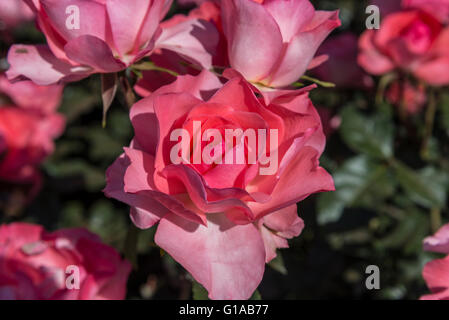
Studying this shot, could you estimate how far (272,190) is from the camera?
0.60 meters

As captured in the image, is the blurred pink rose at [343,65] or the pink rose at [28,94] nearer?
the blurred pink rose at [343,65]

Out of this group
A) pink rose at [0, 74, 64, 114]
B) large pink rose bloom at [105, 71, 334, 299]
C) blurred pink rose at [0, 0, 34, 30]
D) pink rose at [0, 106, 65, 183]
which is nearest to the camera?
large pink rose bloom at [105, 71, 334, 299]

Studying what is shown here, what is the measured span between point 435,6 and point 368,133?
1.09 feet

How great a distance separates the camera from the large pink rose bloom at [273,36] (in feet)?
2.08

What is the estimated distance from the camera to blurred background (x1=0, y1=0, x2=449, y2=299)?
3.67 ft

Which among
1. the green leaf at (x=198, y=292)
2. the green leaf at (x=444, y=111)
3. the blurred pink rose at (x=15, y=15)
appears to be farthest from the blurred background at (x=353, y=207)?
the green leaf at (x=198, y=292)

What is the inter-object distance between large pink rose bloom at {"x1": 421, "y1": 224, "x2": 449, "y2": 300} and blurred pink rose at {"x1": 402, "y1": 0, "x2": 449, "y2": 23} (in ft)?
1.77

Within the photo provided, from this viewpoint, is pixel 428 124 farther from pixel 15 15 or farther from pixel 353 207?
pixel 15 15

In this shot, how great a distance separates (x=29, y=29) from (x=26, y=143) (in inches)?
35.9

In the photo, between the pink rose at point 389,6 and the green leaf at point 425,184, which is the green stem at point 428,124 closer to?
the green leaf at point 425,184

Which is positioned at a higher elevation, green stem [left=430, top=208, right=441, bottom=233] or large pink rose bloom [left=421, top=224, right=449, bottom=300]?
large pink rose bloom [left=421, top=224, right=449, bottom=300]

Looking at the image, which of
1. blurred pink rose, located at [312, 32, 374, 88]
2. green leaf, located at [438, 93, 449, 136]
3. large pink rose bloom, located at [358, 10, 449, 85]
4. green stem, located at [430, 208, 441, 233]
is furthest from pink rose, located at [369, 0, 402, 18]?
green stem, located at [430, 208, 441, 233]

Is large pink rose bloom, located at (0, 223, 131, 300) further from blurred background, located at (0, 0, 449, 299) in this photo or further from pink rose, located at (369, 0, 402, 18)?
pink rose, located at (369, 0, 402, 18)

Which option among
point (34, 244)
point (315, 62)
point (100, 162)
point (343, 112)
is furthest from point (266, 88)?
point (100, 162)
